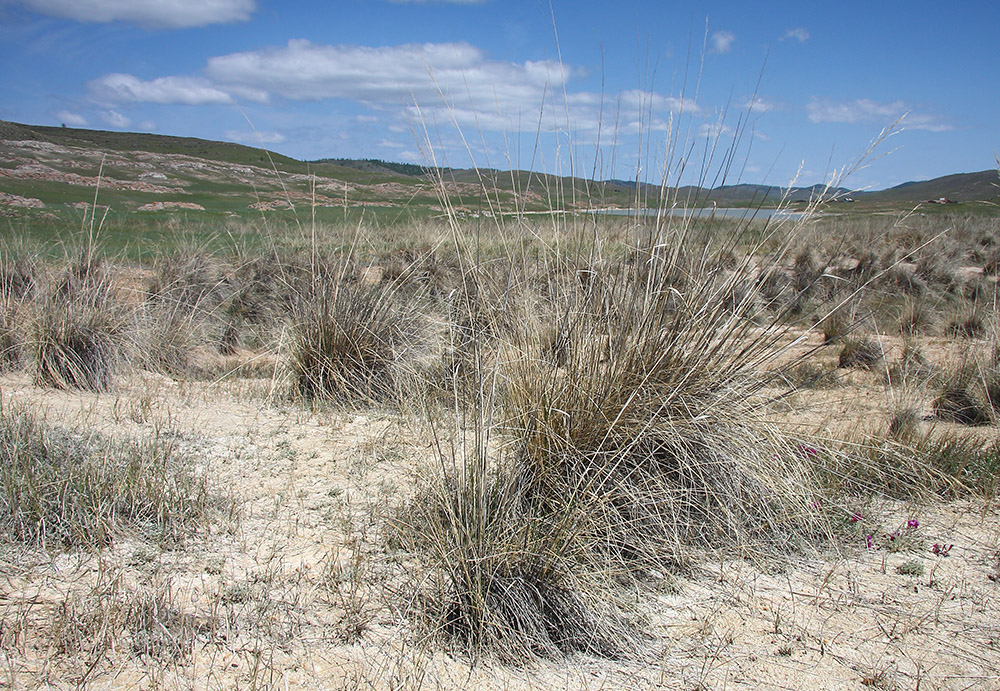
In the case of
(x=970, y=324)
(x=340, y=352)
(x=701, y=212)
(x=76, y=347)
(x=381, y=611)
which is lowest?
(x=381, y=611)

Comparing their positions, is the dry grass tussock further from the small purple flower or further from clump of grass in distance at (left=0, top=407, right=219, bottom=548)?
clump of grass in distance at (left=0, top=407, right=219, bottom=548)

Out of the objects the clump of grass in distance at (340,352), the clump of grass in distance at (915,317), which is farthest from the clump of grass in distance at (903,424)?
the clump of grass in distance at (915,317)

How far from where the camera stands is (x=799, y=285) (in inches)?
450

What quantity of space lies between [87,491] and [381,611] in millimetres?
1378

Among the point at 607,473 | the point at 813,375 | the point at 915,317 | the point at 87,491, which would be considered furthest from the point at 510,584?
the point at 915,317

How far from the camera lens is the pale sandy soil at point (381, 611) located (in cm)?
201

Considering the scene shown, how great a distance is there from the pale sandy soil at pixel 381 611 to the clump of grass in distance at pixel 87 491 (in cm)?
11

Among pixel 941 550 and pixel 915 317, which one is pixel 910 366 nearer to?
pixel 915 317

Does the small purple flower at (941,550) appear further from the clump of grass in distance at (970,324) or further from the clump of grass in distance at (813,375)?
the clump of grass in distance at (970,324)

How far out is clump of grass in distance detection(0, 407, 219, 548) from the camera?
2482mm

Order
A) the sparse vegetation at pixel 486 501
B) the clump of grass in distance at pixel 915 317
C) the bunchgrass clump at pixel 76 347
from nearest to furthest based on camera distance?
the sparse vegetation at pixel 486 501 < the bunchgrass clump at pixel 76 347 < the clump of grass in distance at pixel 915 317

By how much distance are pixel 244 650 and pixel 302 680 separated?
0.24m

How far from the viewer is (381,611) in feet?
7.78

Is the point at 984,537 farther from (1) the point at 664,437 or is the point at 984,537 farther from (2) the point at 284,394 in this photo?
(2) the point at 284,394
